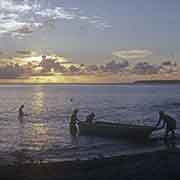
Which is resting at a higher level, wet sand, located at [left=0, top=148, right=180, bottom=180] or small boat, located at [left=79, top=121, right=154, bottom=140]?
wet sand, located at [left=0, top=148, right=180, bottom=180]

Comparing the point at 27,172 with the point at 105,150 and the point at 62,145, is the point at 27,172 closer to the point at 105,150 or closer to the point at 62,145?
the point at 105,150

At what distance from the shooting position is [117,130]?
25.7 metres

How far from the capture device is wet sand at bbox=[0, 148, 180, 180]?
38.9 ft

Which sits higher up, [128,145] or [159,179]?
[159,179]

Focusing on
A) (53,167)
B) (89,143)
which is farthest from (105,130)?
(53,167)

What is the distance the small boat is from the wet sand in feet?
23.4

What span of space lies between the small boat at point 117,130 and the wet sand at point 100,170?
7128 mm

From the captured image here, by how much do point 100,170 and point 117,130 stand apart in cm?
1240

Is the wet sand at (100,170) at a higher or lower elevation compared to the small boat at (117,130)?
higher

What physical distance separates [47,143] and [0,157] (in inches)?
242

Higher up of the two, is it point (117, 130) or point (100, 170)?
point (100, 170)

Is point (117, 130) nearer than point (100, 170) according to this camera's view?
No

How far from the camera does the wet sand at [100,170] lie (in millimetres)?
11852

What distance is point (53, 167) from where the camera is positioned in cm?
1510
